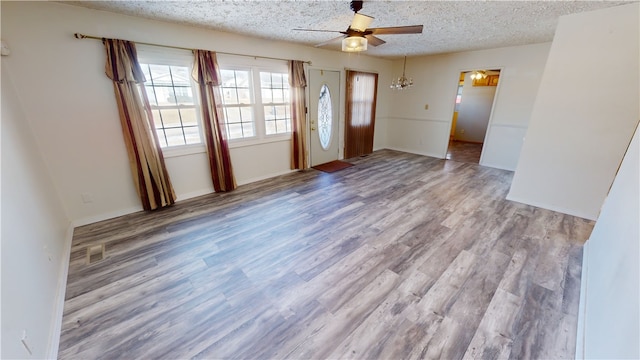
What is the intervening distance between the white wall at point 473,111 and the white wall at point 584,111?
5109 mm

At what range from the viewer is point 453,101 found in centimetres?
548

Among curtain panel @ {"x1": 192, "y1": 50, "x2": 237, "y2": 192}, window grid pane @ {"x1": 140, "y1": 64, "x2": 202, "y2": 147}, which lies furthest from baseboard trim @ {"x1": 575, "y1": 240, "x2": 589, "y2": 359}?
window grid pane @ {"x1": 140, "y1": 64, "x2": 202, "y2": 147}

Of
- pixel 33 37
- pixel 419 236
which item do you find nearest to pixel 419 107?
pixel 419 236

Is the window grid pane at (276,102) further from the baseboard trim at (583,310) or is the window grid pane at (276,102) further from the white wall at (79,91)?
the baseboard trim at (583,310)

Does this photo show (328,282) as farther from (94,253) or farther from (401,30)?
(401,30)

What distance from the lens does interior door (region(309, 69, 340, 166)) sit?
4.79 m

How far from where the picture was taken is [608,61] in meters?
2.56

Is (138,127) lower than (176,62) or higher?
lower

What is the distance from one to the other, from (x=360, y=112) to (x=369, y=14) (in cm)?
324

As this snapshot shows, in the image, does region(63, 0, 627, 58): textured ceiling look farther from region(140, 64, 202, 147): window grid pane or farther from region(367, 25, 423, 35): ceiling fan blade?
region(140, 64, 202, 147): window grid pane

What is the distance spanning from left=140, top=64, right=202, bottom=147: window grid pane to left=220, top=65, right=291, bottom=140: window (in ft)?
1.68

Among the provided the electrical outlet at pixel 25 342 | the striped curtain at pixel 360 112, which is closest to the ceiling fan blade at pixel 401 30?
the striped curtain at pixel 360 112

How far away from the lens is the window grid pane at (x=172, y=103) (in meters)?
3.03

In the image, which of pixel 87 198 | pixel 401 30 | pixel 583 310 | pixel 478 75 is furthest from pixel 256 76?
pixel 478 75
